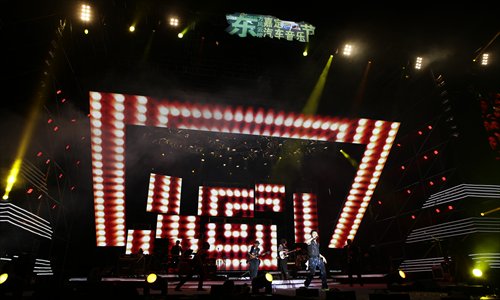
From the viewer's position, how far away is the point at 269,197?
57.6 ft

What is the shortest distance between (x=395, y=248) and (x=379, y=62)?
8146 millimetres

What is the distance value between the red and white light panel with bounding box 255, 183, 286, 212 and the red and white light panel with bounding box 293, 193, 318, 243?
31.8 inches

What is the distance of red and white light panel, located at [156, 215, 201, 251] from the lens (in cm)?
1560

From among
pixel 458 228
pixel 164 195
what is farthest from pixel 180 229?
pixel 458 228

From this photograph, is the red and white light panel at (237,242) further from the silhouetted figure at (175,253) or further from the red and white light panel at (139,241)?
the red and white light panel at (139,241)

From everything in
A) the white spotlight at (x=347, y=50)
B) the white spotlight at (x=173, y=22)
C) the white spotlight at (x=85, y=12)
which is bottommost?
the white spotlight at (x=85, y=12)

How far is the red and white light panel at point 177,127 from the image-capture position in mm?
11070

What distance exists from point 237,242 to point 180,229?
2.92m

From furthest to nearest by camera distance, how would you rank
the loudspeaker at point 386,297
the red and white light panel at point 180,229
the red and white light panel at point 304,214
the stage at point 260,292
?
the red and white light panel at point 304,214 → the red and white light panel at point 180,229 → the stage at point 260,292 → the loudspeaker at point 386,297

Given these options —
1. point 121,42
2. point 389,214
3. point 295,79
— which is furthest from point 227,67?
point 389,214

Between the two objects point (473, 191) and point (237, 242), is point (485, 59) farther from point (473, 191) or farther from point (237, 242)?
point (237, 242)

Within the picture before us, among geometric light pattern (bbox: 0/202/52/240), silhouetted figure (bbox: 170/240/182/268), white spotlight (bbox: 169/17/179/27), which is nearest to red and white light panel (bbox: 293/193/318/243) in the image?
silhouetted figure (bbox: 170/240/182/268)

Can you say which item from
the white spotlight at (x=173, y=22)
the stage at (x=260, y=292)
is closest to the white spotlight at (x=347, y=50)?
the white spotlight at (x=173, y=22)

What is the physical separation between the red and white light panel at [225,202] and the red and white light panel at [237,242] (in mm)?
666
